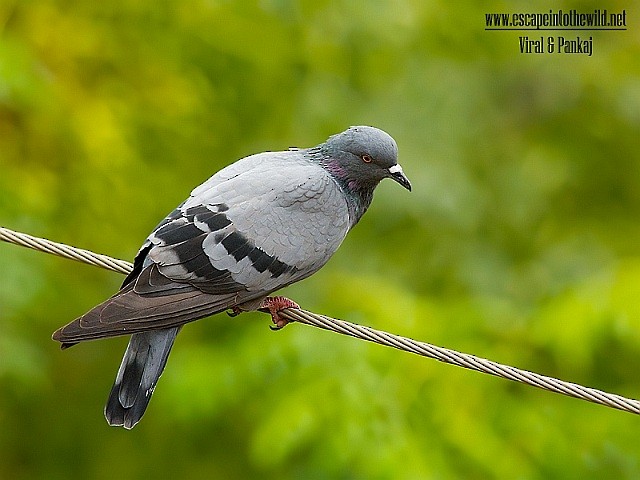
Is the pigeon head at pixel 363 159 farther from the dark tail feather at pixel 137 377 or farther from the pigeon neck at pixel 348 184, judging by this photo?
the dark tail feather at pixel 137 377

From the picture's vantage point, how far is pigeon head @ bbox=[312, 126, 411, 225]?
464cm

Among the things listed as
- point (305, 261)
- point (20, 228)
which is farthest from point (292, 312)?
point (20, 228)

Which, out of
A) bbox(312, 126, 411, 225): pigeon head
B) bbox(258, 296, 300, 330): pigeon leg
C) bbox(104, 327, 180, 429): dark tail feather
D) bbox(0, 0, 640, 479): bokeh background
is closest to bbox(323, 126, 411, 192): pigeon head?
bbox(312, 126, 411, 225): pigeon head

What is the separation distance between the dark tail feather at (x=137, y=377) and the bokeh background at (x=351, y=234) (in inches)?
39.4

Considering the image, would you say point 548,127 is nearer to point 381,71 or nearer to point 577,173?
point 577,173

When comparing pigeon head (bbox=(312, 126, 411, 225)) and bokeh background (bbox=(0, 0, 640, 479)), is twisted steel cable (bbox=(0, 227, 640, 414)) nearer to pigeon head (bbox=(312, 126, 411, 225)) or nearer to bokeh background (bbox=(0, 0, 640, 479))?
pigeon head (bbox=(312, 126, 411, 225))

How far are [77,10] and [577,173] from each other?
410 centimetres

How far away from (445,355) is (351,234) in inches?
144

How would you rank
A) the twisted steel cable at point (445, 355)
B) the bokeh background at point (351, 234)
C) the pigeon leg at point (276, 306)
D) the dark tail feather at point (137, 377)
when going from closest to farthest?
the twisted steel cable at point (445, 355), the dark tail feather at point (137, 377), the pigeon leg at point (276, 306), the bokeh background at point (351, 234)

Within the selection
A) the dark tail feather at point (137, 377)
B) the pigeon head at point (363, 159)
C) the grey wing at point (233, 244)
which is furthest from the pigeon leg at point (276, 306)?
the pigeon head at point (363, 159)

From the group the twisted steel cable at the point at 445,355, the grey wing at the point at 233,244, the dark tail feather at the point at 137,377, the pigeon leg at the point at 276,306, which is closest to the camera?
the twisted steel cable at the point at 445,355

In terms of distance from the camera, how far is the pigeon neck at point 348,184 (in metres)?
4.67

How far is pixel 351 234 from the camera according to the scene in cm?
707

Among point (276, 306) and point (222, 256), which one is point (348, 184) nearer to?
point (276, 306)
